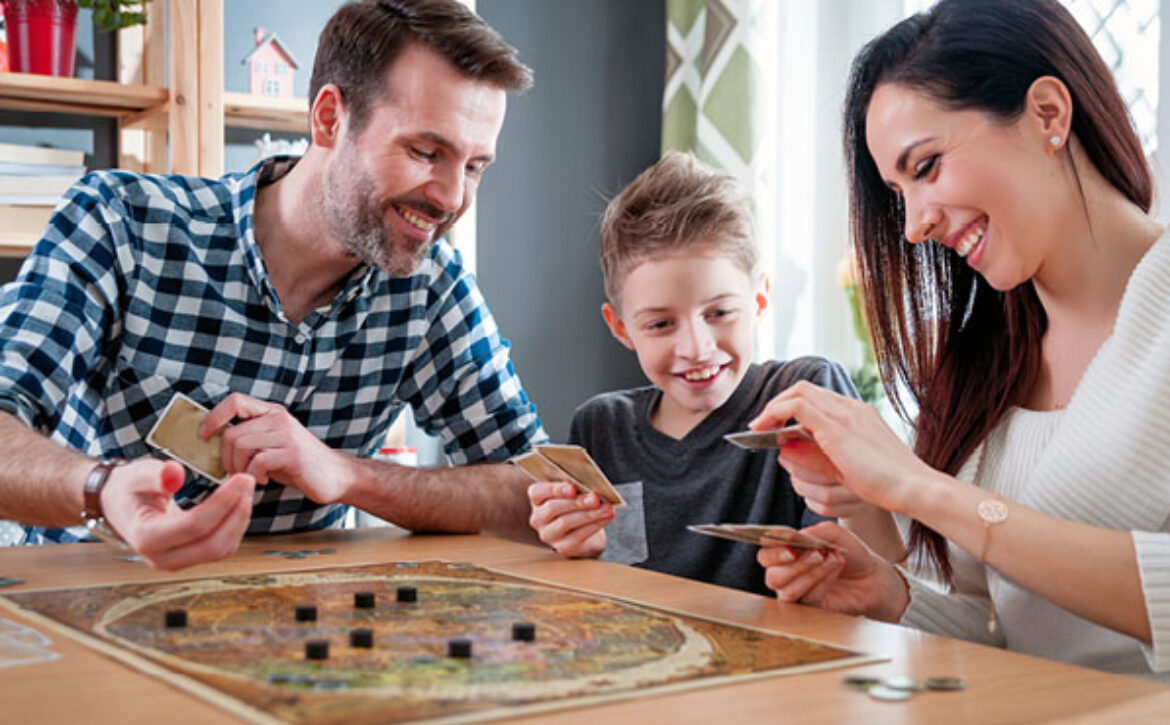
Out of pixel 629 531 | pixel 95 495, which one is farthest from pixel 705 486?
pixel 95 495

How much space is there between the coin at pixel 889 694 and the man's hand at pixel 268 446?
1019mm

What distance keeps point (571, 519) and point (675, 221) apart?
66cm

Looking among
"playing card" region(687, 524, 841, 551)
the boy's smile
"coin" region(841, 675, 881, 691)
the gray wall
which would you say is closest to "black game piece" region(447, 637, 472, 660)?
"coin" region(841, 675, 881, 691)

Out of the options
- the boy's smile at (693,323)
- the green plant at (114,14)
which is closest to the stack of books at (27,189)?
the green plant at (114,14)

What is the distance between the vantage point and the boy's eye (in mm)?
1517

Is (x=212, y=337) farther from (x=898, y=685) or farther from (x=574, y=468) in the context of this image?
(x=898, y=685)

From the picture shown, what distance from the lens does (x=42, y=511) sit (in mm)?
1509

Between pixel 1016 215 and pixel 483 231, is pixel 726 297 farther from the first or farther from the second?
pixel 483 231

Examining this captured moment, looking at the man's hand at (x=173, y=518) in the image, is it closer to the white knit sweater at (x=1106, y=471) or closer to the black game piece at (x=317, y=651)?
the black game piece at (x=317, y=651)

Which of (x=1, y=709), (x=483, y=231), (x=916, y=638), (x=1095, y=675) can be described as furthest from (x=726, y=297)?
(x=483, y=231)

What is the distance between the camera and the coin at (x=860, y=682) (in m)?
0.93

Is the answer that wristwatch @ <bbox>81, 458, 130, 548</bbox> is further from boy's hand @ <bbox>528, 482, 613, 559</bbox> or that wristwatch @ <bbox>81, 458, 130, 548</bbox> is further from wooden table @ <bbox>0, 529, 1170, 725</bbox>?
boy's hand @ <bbox>528, 482, 613, 559</bbox>

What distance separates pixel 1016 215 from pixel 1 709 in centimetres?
121

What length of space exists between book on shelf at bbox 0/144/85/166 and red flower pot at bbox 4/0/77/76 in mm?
199
